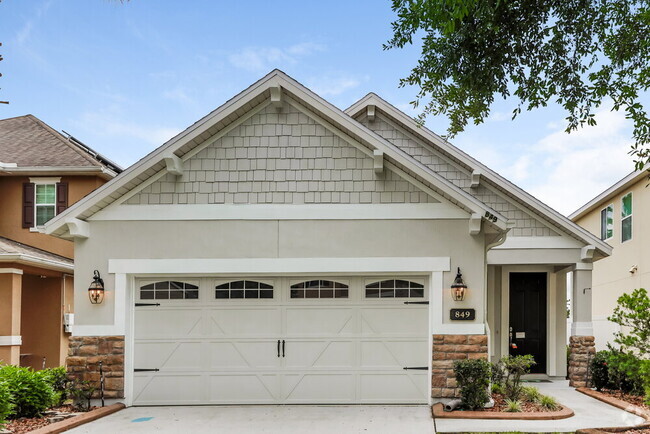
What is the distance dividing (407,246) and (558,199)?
66.0ft

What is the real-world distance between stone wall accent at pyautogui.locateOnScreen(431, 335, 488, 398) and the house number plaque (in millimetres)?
274

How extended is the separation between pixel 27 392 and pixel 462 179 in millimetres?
9557

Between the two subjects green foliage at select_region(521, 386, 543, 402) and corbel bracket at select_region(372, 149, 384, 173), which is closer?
corbel bracket at select_region(372, 149, 384, 173)

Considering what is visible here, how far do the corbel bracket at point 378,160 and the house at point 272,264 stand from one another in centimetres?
12

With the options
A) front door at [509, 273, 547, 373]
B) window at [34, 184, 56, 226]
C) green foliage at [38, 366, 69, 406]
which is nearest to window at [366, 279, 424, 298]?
green foliage at [38, 366, 69, 406]

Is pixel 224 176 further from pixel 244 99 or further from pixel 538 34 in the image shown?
pixel 538 34

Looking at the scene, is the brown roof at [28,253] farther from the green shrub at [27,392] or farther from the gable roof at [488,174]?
the gable roof at [488,174]

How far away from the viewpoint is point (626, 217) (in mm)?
18078

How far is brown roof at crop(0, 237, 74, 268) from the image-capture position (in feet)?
44.2

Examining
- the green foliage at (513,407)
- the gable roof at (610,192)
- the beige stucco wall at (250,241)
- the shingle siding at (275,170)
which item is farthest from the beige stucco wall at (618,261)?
the shingle siding at (275,170)

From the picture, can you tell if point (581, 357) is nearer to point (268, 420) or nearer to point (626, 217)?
point (626, 217)

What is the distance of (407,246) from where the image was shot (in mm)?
10578

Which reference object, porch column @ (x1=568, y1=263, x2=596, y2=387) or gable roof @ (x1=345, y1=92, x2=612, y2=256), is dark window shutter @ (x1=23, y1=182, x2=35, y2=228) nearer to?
gable roof @ (x1=345, y1=92, x2=612, y2=256)

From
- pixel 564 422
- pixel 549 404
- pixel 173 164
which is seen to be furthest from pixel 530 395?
pixel 173 164
